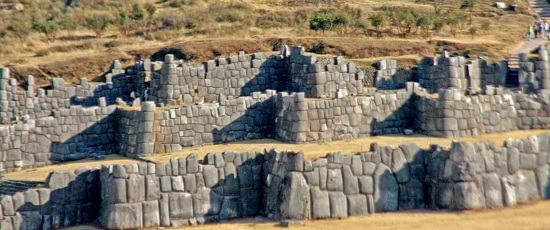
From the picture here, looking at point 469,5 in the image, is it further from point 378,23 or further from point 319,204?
point 319,204

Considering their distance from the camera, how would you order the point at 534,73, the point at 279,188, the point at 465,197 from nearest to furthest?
1. the point at 279,188
2. the point at 465,197
3. the point at 534,73

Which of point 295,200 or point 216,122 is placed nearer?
point 295,200

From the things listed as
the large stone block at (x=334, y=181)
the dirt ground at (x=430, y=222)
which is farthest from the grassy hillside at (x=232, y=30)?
the dirt ground at (x=430, y=222)

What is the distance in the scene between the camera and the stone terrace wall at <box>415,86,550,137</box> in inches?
1348

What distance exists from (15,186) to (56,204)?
10.2 ft

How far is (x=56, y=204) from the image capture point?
96.8 ft

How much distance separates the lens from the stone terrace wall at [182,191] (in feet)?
95.7

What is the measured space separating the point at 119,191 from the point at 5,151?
26.1 feet

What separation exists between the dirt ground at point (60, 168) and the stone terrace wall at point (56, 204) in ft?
10.5

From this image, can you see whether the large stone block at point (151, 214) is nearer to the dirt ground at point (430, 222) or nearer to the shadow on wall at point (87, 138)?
the dirt ground at point (430, 222)

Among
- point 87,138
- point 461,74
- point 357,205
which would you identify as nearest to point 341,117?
point 357,205

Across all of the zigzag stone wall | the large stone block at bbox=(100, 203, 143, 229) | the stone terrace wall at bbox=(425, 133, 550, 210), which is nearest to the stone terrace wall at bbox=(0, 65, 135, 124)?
the zigzag stone wall

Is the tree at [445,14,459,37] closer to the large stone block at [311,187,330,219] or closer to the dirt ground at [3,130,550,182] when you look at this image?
the dirt ground at [3,130,550,182]

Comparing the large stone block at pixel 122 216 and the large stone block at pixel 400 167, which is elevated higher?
the large stone block at pixel 400 167
